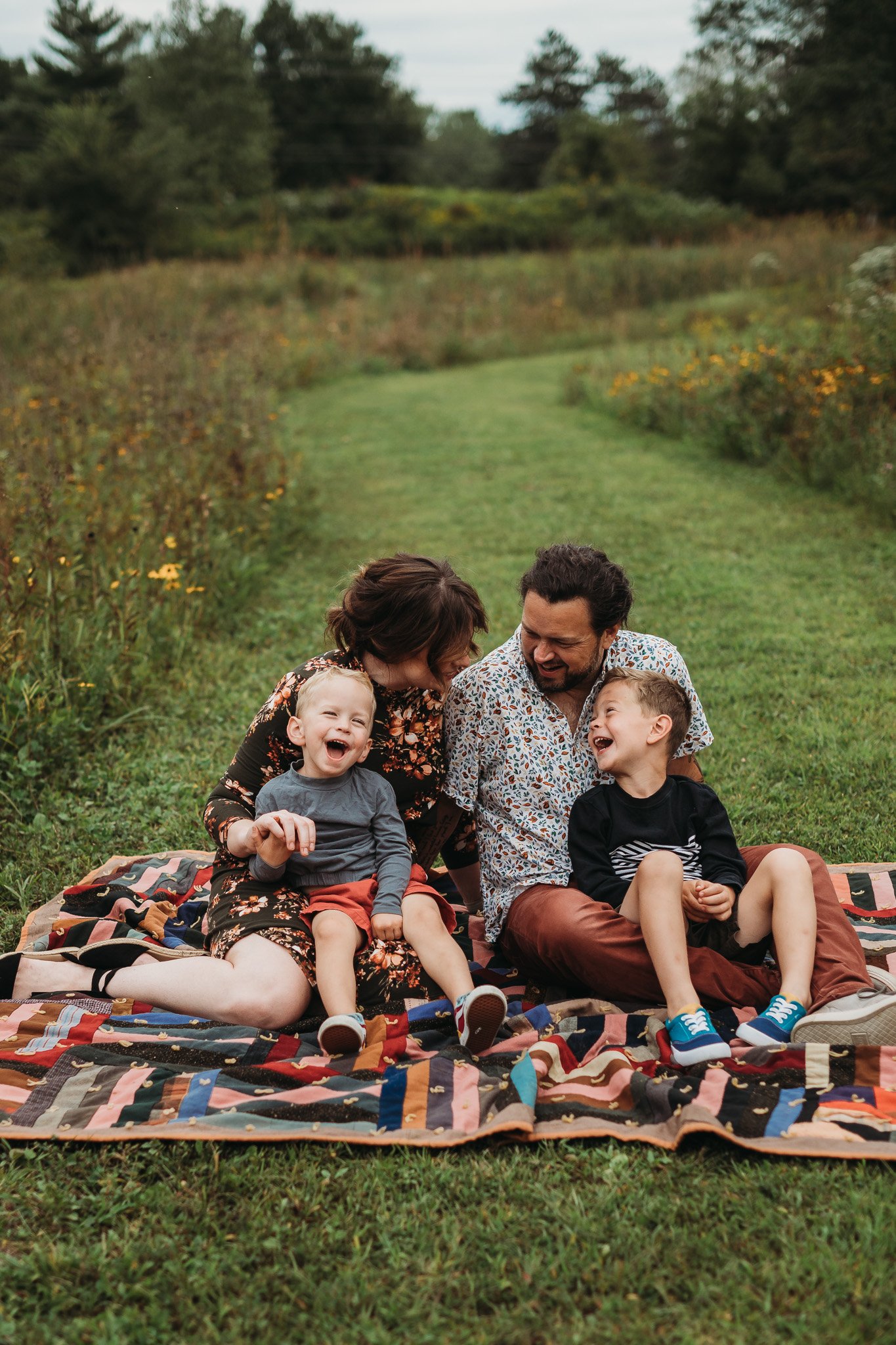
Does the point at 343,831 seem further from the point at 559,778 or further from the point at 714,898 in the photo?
the point at 714,898

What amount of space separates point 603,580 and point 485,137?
6470 centimetres

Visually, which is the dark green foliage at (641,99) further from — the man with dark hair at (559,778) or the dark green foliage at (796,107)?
the man with dark hair at (559,778)

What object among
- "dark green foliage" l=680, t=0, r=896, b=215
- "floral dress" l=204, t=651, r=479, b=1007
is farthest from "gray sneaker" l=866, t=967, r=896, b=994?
"dark green foliage" l=680, t=0, r=896, b=215

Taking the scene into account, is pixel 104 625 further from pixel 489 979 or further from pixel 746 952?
pixel 746 952

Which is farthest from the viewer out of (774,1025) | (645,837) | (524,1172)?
(645,837)

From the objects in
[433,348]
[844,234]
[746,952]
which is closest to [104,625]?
[746,952]

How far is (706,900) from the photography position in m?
2.83

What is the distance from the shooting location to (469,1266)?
6.57 ft

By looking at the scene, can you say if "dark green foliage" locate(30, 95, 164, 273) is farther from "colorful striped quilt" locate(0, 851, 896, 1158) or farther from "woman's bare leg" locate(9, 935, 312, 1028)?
"colorful striped quilt" locate(0, 851, 896, 1158)

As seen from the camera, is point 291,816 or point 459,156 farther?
point 459,156

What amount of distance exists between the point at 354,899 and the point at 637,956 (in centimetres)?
79

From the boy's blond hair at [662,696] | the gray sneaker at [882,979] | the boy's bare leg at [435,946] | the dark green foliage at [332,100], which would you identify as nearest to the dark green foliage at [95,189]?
the dark green foliage at [332,100]

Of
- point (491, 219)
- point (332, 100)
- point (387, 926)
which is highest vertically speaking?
point (332, 100)

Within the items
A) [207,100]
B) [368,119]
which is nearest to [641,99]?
[368,119]
